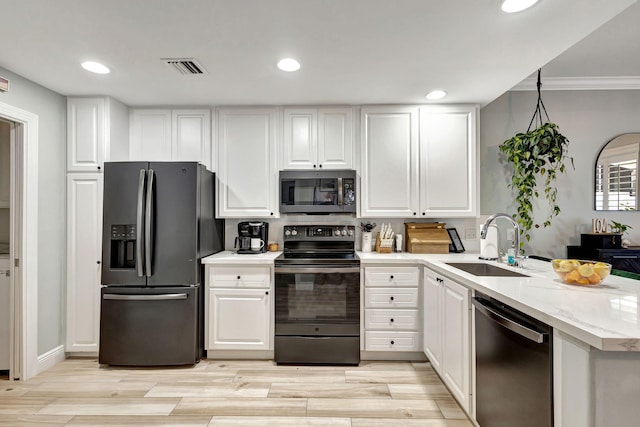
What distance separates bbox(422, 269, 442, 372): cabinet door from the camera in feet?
7.73

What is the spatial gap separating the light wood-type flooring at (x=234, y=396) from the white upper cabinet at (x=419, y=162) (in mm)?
1446

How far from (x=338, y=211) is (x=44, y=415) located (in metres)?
2.56

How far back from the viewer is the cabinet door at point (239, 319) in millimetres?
2803

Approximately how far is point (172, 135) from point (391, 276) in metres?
2.49

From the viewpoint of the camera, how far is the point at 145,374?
260 cm

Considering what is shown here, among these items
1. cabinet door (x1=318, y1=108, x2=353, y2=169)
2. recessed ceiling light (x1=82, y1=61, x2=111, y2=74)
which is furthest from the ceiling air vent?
cabinet door (x1=318, y1=108, x2=353, y2=169)

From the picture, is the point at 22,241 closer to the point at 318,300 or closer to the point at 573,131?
the point at 318,300

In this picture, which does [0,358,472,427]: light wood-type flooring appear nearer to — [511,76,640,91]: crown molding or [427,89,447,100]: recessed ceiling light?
[427,89,447,100]: recessed ceiling light

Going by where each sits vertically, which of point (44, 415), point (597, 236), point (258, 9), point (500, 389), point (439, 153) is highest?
point (258, 9)

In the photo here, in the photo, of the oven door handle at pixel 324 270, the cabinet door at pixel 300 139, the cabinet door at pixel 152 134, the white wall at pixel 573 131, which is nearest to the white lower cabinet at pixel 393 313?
the oven door handle at pixel 324 270

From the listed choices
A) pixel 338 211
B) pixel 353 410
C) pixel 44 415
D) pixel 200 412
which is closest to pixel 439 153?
pixel 338 211

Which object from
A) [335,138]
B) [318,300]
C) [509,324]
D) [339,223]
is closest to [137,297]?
[318,300]

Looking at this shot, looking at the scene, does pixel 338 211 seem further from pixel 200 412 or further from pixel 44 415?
pixel 44 415

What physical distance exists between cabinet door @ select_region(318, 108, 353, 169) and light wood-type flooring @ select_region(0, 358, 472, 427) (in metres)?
1.85
